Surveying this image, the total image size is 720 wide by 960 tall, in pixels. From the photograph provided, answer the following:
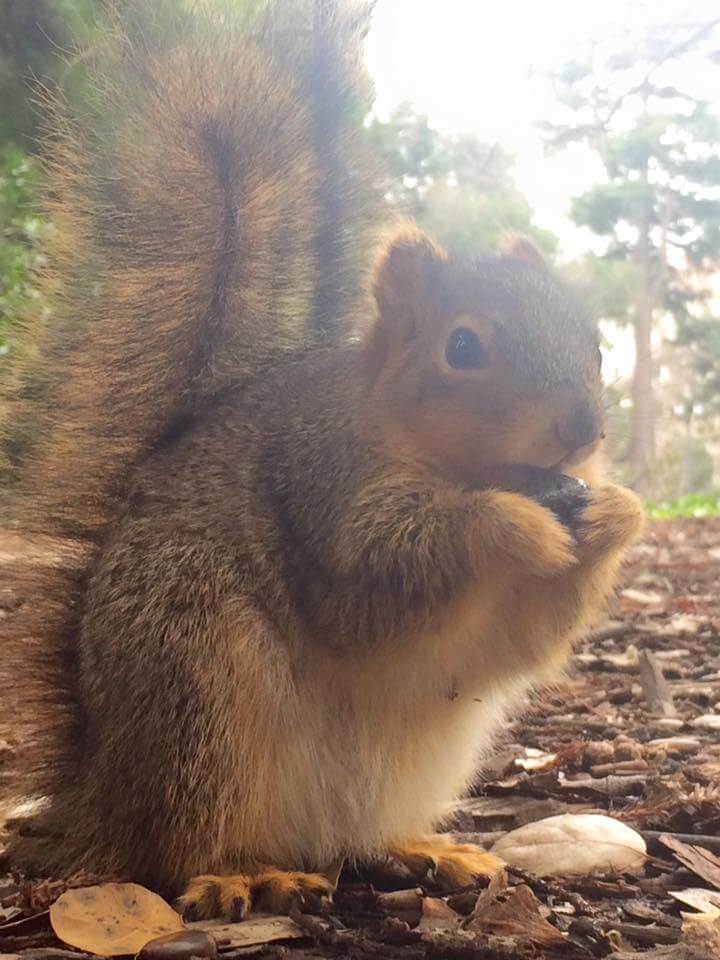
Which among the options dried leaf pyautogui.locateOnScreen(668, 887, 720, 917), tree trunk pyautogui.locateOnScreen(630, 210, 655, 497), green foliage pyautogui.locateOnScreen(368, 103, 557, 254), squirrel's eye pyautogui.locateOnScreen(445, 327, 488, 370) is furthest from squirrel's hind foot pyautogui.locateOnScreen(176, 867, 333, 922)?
green foliage pyautogui.locateOnScreen(368, 103, 557, 254)

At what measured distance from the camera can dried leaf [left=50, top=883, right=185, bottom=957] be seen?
117 cm

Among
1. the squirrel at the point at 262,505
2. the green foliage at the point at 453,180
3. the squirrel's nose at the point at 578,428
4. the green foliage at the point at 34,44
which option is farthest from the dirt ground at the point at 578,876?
the green foliage at the point at 453,180

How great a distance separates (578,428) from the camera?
1.54 metres

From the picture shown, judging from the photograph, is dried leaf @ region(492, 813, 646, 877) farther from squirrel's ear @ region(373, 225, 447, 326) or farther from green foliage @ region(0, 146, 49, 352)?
green foliage @ region(0, 146, 49, 352)

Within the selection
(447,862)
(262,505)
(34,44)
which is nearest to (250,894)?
(447,862)

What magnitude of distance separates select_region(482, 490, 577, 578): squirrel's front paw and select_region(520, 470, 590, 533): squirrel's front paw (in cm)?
5

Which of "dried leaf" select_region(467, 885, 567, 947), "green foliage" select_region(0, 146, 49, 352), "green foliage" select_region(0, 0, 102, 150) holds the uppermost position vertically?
"green foliage" select_region(0, 0, 102, 150)

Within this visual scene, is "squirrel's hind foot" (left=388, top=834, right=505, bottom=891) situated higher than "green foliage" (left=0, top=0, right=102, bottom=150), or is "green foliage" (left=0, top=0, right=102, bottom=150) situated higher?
"green foliage" (left=0, top=0, right=102, bottom=150)

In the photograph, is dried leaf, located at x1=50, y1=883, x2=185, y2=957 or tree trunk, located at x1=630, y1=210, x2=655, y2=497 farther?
tree trunk, located at x1=630, y1=210, x2=655, y2=497

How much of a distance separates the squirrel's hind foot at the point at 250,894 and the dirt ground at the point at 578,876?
4cm

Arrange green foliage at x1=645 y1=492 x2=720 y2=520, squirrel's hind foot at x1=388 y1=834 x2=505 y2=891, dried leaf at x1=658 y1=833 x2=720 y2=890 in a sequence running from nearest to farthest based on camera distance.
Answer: dried leaf at x1=658 y1=833 x2=720 y2=890 → squirrel's hind foot at x1=388 y1=834 x2=505 y2=891 → green foliage at x1=645 y1=492 x2=720 y2=520

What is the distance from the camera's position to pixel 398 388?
65.4 inches

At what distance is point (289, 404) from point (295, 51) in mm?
708

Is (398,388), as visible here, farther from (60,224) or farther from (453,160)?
(453,160)
